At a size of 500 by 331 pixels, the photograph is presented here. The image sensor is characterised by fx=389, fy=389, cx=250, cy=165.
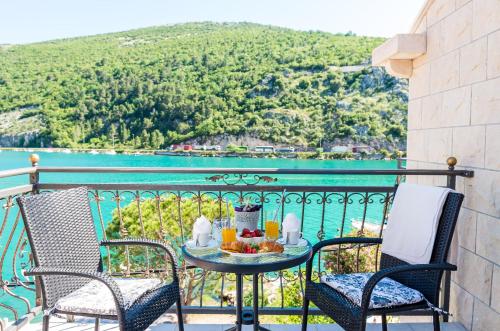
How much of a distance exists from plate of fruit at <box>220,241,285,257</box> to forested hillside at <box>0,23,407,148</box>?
28946 mm

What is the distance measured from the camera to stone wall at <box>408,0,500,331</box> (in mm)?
2271

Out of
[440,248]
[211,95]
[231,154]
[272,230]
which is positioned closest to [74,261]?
[272,230]

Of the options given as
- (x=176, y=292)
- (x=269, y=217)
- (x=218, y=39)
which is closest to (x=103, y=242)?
(x=176, y=292)

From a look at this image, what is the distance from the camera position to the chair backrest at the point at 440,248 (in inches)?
79.4

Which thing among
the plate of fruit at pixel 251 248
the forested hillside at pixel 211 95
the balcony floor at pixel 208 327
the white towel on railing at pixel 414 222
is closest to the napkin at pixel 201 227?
the plate of fruit at pixel 251 248

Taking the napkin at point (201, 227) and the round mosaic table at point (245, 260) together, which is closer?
the round mosaic table at point (245, 260)

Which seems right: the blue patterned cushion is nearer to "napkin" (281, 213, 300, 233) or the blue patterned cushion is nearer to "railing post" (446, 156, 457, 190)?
"napkin" (281, 213, 300, 233)

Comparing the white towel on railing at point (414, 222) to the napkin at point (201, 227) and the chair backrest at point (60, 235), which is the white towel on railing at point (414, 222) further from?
the chair backrest at point (60, 235)

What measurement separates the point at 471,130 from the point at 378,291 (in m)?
1.29

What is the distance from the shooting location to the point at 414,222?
7.36 feet

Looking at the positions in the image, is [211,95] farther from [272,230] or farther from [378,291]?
[378,291]

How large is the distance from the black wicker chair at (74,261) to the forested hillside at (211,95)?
95.2ft

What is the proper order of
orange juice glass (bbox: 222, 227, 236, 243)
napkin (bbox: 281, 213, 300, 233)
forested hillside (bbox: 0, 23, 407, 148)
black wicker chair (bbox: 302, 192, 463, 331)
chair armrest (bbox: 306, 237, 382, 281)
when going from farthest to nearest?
forested hillside (bbox: 0, 23, 407, 148) < chair armrest (bbox: 306, 237, 382, 281) < napkin (bbox: 281, 213, 300, 233) < orange juice glass (bbox: 222, 227, 236, 243) < black wicker chair (bbox: 302, 192, 463, 331)

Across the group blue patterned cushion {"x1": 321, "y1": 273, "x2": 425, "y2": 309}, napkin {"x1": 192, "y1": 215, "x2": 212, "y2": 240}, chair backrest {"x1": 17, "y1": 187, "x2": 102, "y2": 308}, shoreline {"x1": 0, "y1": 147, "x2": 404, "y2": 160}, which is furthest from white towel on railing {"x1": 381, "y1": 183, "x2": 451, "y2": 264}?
shoreline {"x1": 0, "y1": 147, "x2": 404, "y2": 160}
